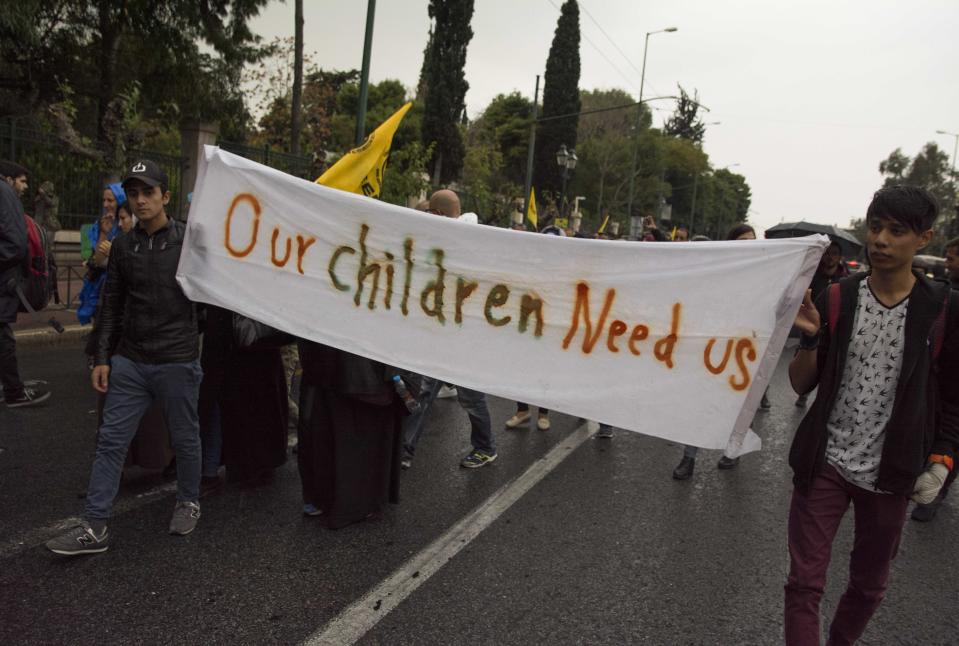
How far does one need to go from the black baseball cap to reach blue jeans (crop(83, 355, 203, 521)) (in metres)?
0.83

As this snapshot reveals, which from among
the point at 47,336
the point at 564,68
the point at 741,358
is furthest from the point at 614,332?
the point at 564,68

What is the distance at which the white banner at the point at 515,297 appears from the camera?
2.92 metres

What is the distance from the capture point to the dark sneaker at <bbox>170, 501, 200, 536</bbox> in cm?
359

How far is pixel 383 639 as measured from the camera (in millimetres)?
2779

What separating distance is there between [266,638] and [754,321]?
2.25m

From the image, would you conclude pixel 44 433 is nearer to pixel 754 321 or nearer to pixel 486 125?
pixel 754 321

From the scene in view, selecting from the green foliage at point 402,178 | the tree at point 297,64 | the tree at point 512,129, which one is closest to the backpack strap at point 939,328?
the green foliage at point 402,178

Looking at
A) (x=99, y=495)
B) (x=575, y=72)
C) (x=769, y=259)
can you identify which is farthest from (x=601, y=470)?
(x=575, y=72)

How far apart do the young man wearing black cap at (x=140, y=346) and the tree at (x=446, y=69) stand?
33.9 metres

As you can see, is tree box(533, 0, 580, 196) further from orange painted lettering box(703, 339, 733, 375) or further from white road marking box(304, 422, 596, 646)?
orange painted lettering box(703, 339, 733, 375)

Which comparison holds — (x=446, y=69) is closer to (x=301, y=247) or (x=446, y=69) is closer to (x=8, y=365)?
(x=8, y=365)

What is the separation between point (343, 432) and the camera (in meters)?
3.82

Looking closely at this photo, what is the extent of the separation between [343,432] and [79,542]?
129 cm

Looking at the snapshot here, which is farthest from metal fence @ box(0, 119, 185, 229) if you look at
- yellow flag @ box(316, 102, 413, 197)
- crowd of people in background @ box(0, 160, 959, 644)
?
yellow flag @ box(316, 102, 413, 197)
